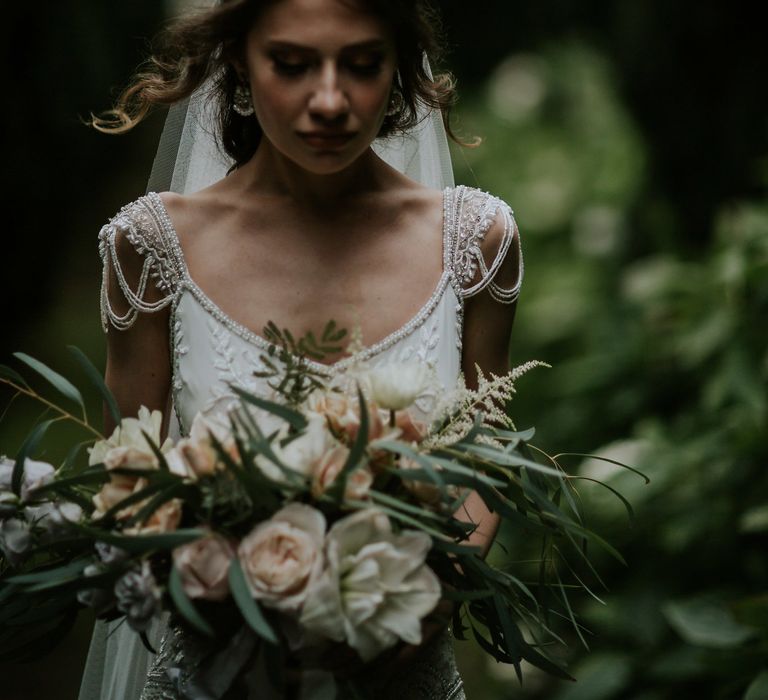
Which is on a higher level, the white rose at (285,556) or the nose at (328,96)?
the nose at (328,96)

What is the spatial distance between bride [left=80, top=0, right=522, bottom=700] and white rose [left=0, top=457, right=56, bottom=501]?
431 mm

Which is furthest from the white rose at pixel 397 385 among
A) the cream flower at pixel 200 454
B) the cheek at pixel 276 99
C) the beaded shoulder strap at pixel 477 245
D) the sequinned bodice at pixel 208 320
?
the beaded shoulder strap at pixel 477 245

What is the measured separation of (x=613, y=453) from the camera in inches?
190

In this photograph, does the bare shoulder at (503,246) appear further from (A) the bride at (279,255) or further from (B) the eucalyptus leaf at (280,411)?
(B) the eucalyptus leaf at (280,411)

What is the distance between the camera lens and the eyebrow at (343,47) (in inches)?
88.1

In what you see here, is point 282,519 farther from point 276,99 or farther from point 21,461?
point 276,99

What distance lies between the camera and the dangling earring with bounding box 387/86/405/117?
2.68m

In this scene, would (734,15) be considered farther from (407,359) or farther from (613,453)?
(407,359)

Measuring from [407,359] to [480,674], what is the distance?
3681 millimetres

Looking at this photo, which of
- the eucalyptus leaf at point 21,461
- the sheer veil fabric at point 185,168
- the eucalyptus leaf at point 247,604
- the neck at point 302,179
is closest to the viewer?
the eucalyptus leaf at point 247,604

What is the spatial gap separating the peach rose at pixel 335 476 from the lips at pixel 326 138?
2.08ft

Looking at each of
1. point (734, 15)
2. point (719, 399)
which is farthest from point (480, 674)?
point (734, 15)

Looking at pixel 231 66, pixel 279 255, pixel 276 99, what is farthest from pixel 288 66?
pixel 279 255

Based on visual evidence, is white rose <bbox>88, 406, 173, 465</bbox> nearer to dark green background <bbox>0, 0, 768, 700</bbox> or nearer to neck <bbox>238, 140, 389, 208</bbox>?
neck <bbox>238, 140, 389, 208</bbox>
